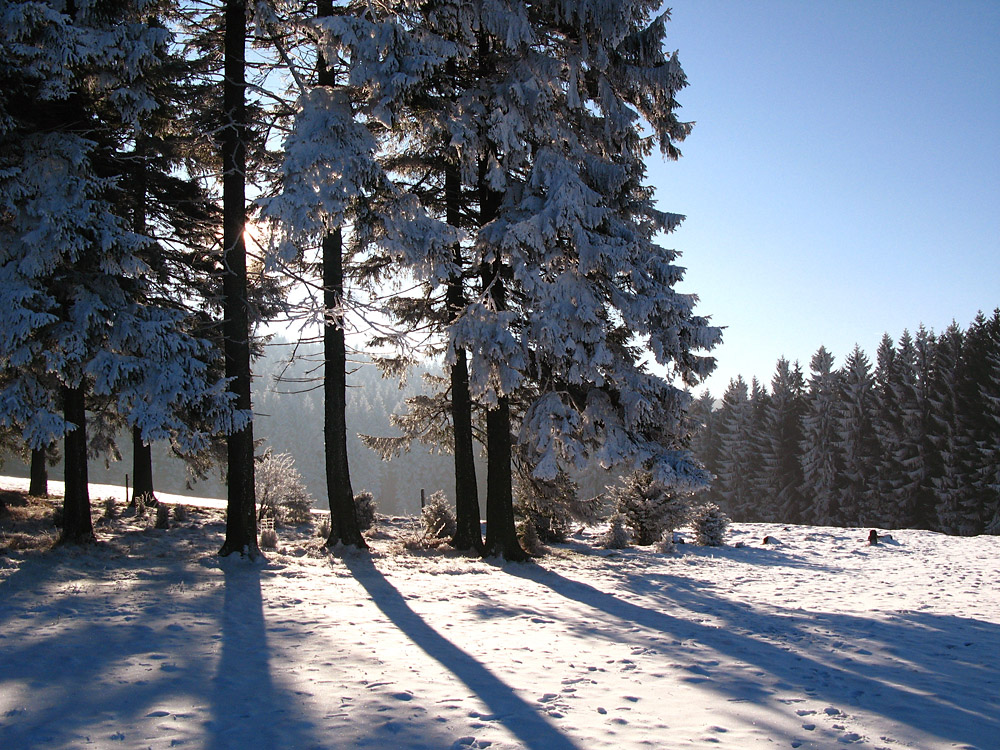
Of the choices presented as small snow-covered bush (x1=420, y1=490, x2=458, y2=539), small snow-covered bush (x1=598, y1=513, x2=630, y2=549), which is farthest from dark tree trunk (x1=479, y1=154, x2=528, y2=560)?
small snow-covered bush (x1=598, y1=513, x2=630, y2=549)

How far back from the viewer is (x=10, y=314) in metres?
8.90

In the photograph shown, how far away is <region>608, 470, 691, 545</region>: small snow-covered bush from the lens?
59.6 feet

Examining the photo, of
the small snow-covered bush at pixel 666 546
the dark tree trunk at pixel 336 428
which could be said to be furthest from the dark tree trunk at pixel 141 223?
the small snow-covered bush at pixel 666 546

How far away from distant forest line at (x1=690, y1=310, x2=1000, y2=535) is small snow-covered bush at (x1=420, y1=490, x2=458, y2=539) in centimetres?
1599

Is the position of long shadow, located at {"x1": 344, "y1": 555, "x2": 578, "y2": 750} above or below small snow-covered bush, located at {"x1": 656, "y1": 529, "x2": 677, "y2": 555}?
above

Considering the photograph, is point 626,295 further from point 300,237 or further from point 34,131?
point 34,131

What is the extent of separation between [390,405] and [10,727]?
15583cm

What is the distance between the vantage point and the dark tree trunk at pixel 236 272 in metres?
11.0

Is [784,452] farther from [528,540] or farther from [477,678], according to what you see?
[477,678]

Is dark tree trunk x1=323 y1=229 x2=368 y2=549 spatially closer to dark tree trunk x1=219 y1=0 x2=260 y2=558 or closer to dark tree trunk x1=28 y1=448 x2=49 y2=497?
dark tree trunk x1=219 y1=0 x2=260 y2=558

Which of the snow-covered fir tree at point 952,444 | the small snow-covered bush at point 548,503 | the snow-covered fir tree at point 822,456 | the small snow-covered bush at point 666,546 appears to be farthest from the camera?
the snow-covered fir tree at point 822,456

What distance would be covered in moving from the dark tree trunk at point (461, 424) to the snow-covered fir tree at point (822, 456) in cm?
3922

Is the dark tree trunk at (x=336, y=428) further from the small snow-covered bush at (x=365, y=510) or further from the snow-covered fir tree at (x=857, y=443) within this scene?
the snow-covered fir tree at (x=857, y=443)

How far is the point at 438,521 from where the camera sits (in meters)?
16.0
